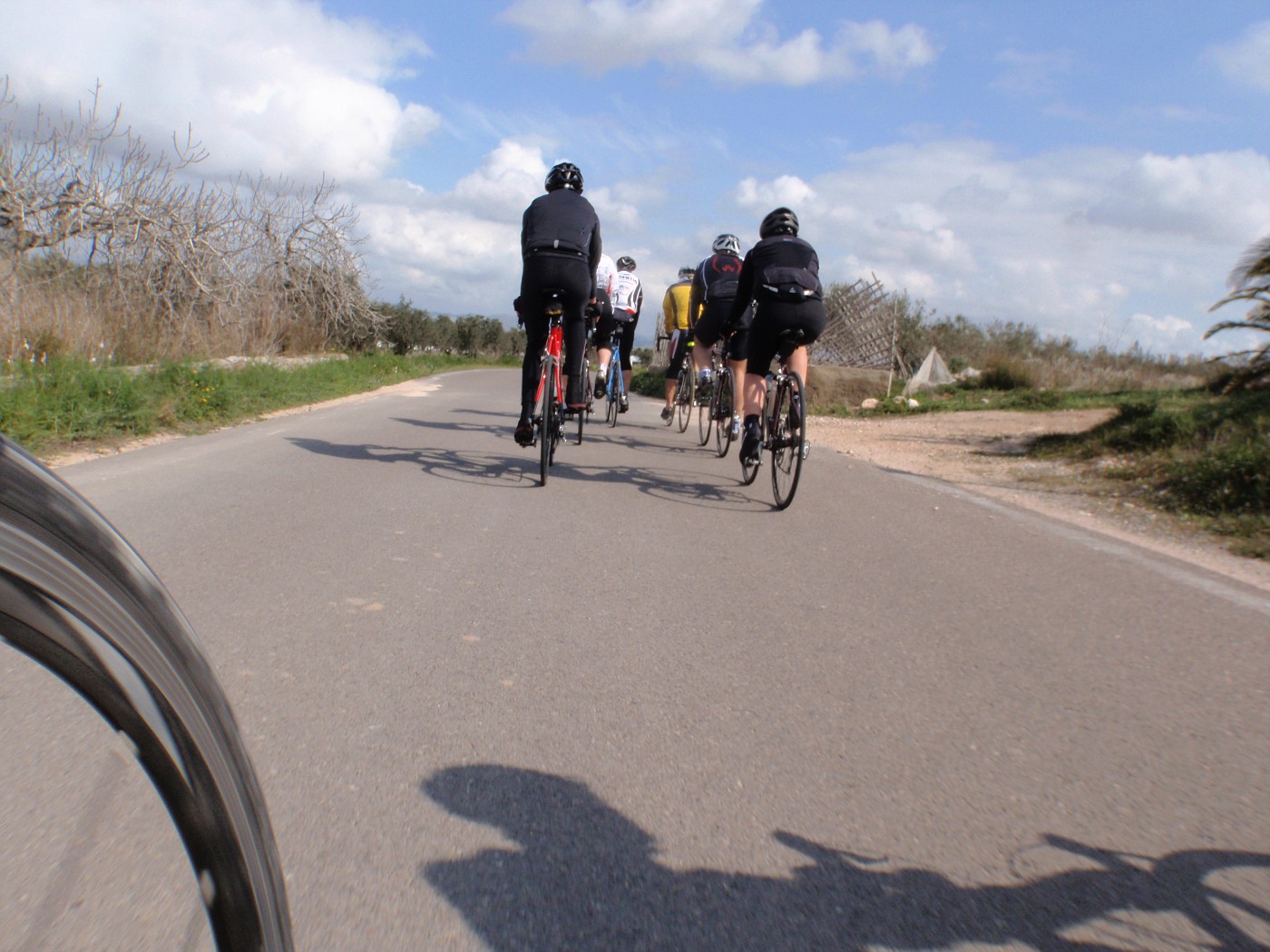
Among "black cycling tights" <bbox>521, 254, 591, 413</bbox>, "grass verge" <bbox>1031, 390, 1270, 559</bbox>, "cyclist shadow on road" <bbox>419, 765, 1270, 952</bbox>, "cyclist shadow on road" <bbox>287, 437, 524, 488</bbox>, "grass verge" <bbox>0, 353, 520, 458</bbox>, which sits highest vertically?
"black cycling tights" <bbox>521, 254, 591, 413</bbox>

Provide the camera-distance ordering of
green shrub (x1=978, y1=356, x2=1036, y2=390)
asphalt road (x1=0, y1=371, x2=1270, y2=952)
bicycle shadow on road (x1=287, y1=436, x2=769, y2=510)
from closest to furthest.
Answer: asphalt road (x1=0, y1=371, x2=1270, y2=952)
bicycle shadow on road (x1=287, y1=436, x2=769, y2=510)
green shrub (x1=978, y1=356, x2=1036, y2=390)

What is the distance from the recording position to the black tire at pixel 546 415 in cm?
729

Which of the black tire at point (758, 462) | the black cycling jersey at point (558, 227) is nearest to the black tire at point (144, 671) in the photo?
the black cycling jersey at point (558, 227)

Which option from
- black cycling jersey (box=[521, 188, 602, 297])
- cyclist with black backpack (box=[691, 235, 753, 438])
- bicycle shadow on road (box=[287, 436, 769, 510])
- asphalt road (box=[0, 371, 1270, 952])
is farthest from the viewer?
cyclist with black backpack (box=[691, 235, 753, 438])

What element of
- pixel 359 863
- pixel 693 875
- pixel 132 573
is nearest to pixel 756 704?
pixel 693 875

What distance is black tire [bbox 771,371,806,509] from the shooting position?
22.8 feet

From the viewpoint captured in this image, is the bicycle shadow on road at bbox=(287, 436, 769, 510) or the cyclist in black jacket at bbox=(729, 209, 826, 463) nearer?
the cyclist in black jacket at bbox=(729, 209, 826, 463)

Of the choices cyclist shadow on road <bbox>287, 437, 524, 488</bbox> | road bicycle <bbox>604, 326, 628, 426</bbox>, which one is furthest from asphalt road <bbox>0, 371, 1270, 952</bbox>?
road bicycle <bbox>604, 326, 628, 426</bbox>

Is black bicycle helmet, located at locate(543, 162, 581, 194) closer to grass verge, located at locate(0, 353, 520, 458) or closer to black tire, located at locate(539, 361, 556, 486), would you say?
black tire, located at locate(539, 361, 556, 486)

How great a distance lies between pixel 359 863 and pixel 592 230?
5823mm

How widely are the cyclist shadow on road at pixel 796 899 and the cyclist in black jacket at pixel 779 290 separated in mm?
4989

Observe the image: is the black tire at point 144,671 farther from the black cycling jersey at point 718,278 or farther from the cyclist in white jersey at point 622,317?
the cyclist in white jersey at point 622,317

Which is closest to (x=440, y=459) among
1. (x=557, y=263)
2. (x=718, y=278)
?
(x=557, y=263)

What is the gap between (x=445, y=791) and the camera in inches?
101
